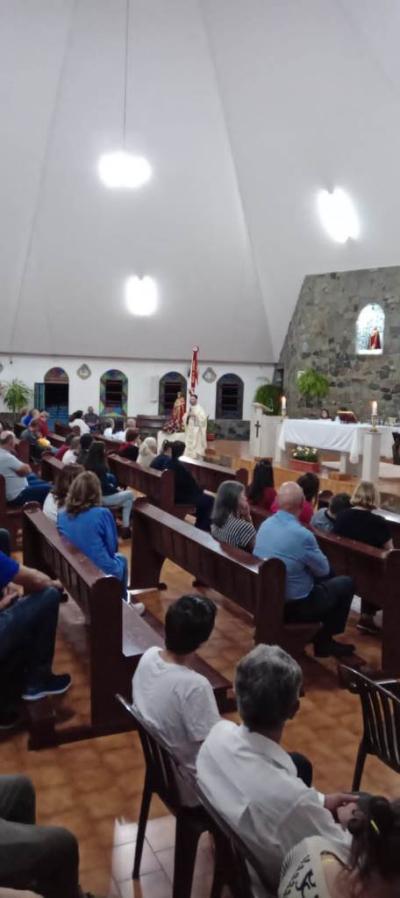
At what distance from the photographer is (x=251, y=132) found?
591 inches

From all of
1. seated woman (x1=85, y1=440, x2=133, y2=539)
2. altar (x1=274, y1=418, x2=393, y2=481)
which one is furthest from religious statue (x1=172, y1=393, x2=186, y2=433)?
seated woman (x1=85, y1=440, x2=133, y2=539)

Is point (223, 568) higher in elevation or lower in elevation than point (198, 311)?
lower

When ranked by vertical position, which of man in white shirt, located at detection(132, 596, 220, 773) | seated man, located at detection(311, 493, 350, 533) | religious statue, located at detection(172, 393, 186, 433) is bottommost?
man in white shirt, located at detection(132, 596, 220, 773)

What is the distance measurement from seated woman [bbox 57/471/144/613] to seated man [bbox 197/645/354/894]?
2.64m

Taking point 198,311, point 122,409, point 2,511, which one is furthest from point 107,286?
point 2,511

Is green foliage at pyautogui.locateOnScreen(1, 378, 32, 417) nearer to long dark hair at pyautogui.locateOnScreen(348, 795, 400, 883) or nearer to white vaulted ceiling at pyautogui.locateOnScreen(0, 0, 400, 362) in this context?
white vaulted ceiling at pyautogui.locateOnScreen(0, 0, 400, 362)

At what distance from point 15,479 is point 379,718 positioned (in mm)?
5504

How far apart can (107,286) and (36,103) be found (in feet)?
16.8

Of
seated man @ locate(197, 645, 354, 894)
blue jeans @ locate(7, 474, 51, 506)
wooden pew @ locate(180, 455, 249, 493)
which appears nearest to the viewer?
seated man @ locate(197, 645, 354, 894)

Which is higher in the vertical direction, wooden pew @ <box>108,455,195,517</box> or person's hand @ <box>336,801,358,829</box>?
wooden pew @ <box>108,455,195,517</box>

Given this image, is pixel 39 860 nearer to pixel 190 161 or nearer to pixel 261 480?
pixel 261 480

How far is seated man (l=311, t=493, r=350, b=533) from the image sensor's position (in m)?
5.77

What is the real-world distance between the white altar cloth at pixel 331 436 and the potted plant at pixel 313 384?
4.11 meters

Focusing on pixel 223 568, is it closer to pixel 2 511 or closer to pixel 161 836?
pixel 161 836
